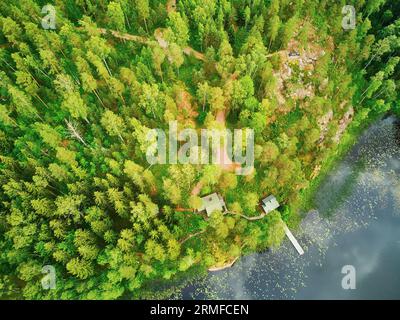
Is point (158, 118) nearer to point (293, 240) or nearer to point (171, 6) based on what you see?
point (171, 6)

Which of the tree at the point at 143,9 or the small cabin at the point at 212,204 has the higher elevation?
the tree at the point at 143,9

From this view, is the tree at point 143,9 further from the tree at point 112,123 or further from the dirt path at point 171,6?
the tree at point 112,123

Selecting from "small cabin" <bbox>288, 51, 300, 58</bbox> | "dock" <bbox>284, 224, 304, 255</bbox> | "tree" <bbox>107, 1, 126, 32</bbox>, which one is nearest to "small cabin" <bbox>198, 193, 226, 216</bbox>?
"dock" <bbox>284, 224, 304, 255</bbox>

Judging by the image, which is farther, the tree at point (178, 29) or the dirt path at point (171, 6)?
the dirt path at point (171, 6)

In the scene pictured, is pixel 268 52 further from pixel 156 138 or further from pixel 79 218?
pixel 79 218

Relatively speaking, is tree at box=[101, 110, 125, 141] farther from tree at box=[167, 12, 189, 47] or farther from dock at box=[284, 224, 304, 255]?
dock at box=[284, 224, 304, 255]

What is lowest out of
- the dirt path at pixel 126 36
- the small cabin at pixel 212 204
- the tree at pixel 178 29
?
the small cabin at pixel 212 204

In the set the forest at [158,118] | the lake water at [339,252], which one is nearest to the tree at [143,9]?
the forest at [158,118]
